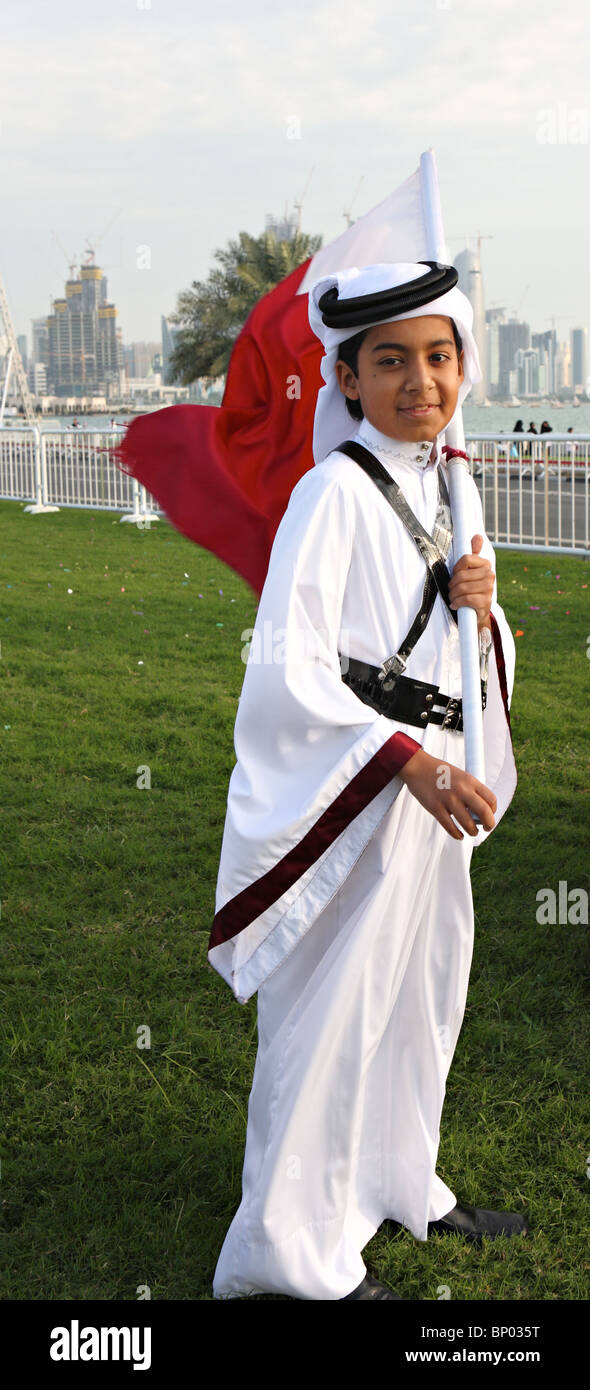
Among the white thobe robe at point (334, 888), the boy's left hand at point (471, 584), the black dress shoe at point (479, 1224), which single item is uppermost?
the boy's left hand at point (471, 584)

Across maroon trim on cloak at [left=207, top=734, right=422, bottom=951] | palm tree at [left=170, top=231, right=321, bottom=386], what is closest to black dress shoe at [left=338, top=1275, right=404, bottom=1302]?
maroon trim on cloak at [left=207, top=734, right=422, bottom=951]

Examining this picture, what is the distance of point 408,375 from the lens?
7.57ft

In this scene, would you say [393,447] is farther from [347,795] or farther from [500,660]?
[347,795]

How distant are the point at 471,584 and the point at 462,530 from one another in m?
0.15

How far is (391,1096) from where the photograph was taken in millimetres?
2746

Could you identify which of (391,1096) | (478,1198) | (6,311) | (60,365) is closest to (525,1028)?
(478,1198)

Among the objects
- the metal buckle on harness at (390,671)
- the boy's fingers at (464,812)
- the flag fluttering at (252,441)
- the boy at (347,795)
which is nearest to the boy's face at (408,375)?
the boy at (347,795)

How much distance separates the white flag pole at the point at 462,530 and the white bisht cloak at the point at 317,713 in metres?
0.08

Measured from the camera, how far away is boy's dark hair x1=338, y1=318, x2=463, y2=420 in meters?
2.34

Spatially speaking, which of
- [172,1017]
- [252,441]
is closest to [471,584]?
[252,441]

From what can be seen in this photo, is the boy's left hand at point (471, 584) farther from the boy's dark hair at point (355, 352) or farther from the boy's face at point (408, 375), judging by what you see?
the boy's dark hair at point (355, 352)

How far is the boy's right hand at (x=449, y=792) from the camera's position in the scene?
7.17 feet

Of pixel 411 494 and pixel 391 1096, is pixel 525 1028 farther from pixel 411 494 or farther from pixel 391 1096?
pixel 411 494

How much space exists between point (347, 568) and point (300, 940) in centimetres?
75
